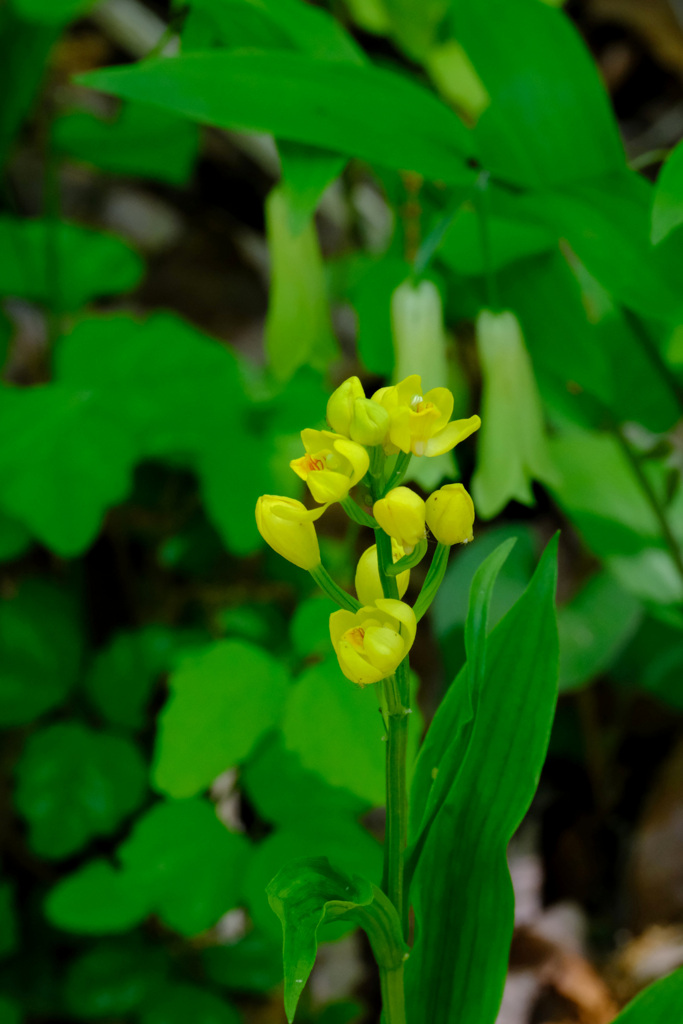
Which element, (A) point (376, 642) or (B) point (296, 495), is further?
(B) point (296, 495)

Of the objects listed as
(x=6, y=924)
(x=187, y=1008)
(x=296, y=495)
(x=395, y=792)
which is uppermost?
(x=395, y=792)

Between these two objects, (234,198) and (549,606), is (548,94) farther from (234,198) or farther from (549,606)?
(234,198)

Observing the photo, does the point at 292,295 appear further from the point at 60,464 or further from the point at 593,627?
the point at 593,627

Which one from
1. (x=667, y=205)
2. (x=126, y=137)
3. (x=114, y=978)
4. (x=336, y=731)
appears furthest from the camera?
(x=126, y=137)

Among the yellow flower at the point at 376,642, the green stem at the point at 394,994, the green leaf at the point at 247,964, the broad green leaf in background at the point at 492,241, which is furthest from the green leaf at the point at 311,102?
the green leaf at the point at 247,964

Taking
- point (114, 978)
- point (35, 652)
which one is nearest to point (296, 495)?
point (35, 652)

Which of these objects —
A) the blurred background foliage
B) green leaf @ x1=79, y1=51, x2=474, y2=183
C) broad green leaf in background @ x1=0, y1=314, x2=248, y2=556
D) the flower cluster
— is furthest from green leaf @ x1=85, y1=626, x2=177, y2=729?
the flower cluster

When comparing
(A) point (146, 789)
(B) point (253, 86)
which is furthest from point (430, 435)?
(A) point (146, 789)
